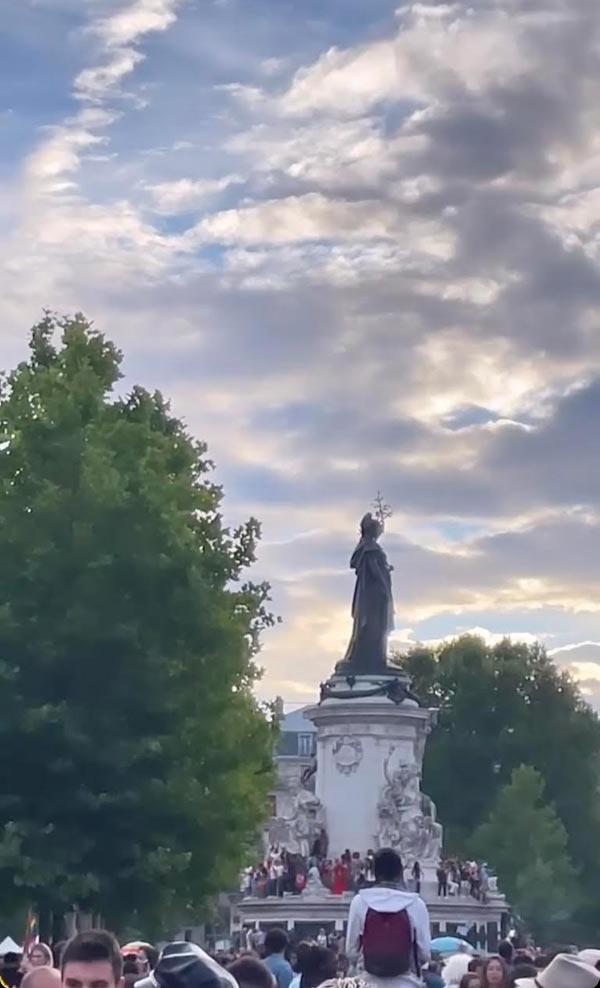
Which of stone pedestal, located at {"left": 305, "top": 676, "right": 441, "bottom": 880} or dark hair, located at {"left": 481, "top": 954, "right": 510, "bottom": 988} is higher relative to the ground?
stone pedestal, located at {"left": 305, "top": 676, "right": 441, "bottom": 880}

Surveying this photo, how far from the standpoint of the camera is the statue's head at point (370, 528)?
190 ft

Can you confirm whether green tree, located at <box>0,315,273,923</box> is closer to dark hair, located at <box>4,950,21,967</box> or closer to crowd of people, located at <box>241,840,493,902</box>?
dark hair, located at <box>4,950,21,967</box>

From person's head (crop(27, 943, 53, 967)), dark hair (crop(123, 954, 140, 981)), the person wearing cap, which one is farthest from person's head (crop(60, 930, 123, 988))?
the person wearing cap

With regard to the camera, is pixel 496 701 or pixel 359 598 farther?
pixel 496 701

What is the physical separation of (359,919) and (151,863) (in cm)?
2213

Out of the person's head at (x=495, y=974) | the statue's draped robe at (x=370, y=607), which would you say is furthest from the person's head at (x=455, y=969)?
the statue's draped robe at (x=370, y=607)

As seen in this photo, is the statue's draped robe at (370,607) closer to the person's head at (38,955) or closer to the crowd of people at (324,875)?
the crowd of people at (324,875)

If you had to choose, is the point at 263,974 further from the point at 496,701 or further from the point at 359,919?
the point at 496,701

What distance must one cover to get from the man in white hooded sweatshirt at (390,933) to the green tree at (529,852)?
229 ft

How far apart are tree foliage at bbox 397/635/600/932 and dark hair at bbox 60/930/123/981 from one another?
7891 cm

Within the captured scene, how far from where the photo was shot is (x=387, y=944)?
404 inches

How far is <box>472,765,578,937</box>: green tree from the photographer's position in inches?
3167

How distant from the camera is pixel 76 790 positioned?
107 feet

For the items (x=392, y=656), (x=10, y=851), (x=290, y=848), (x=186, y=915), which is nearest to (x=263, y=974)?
(x=10, y=851)
